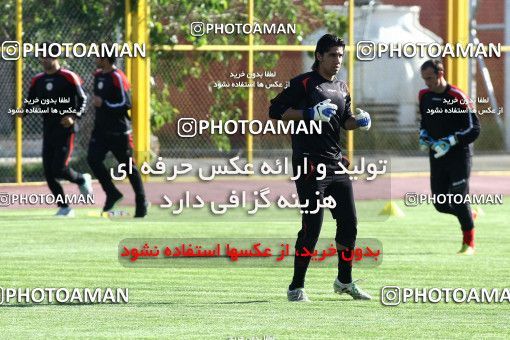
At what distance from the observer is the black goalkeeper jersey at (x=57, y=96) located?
59.0 ft

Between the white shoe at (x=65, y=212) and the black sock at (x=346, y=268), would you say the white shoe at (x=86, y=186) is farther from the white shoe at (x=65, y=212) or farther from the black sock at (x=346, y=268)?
the black sock at (x=346, y=268)

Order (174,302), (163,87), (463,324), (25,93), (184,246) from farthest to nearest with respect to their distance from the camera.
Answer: (163,87)
(25,93)
(184,246)
(174,302)
(463,324)

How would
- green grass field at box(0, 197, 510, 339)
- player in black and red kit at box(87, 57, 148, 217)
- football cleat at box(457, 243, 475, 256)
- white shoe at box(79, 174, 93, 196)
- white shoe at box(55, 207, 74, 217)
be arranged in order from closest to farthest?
green grass field at box(0, 197, 510, 339) < football cleat at box(457, 243, 475, 256) < player in black and red kit at box(87, 57, 148, 217) < white shoe at box(55, 207, 74, 217) < white shoe at box(79, 174, 93, 196)

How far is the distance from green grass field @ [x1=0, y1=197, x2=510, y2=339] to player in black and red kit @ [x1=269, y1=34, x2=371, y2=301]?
0.52 meters

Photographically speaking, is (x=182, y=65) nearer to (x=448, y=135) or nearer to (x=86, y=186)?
(x=86, y=186)

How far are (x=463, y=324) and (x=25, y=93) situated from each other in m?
13.7

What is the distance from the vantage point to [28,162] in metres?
23.0

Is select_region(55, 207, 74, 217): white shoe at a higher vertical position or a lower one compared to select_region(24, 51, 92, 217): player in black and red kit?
lower

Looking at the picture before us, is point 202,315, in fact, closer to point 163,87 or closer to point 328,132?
point 328,132

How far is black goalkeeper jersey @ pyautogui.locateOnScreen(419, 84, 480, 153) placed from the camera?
48.1 feet

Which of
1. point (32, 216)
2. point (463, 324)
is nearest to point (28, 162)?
point (32, 216)

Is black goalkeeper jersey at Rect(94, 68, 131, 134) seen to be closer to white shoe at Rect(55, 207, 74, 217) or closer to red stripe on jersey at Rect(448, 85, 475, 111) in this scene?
white shoe at Rect(55, 207, 74, 217)

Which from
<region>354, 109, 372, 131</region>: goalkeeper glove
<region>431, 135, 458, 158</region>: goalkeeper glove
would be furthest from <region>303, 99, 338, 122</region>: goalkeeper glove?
<region>431, 135, 458, 158</region>: goalkeeper glove

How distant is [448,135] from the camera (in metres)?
14.8
